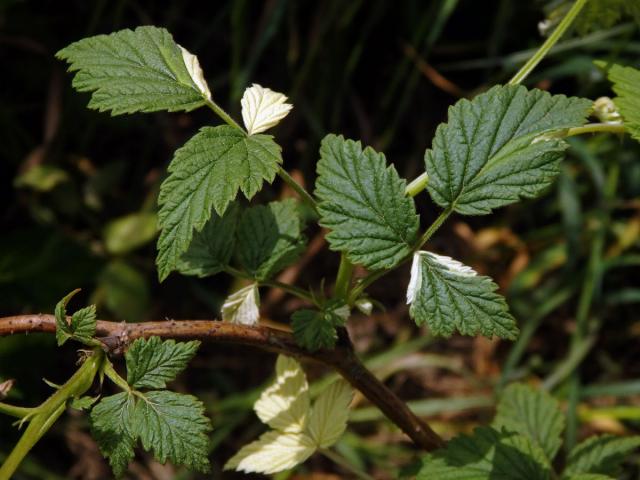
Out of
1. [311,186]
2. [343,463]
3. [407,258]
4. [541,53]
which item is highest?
[541,53]

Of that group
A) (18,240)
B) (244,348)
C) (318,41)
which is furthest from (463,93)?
(18,240)

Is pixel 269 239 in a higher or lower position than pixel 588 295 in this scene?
higher

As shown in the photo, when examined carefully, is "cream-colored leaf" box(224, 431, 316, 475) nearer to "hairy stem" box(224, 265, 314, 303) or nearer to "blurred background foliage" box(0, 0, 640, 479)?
"hairy stem" box(224, 265, 314, 303)

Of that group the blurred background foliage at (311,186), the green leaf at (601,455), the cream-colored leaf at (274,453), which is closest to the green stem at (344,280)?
the cream-colored leaf at (274,453)

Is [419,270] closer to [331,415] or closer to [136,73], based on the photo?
[331,415]

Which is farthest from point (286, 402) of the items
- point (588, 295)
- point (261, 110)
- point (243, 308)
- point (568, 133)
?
point (588, 295)

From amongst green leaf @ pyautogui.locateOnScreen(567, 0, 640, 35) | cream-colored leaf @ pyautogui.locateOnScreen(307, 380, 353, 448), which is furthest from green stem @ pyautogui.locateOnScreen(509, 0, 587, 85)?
cream-colored leaf @ pyautogui.locateOnScreen(307, 380, 353, 448)

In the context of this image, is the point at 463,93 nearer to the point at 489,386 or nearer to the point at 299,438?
the point at 489,386
